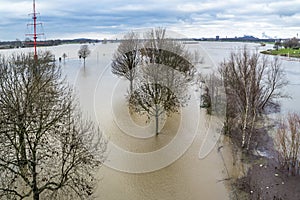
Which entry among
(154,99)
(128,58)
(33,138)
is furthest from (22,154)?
(128,58)

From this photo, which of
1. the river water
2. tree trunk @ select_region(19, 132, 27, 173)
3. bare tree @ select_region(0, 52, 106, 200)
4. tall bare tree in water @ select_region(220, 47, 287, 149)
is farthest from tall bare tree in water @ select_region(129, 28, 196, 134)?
tree trunk @ select_region(19, 132, 27, 173)

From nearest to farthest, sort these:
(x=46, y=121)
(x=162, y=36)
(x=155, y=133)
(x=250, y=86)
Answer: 1. (x=46, y=121)
2. (x=250, y=86)
3. (x=155, y=133)
4. (x=162, y=36)

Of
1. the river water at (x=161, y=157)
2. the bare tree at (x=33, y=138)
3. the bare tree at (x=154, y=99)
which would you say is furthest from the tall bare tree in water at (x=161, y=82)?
the bare tree at (x=33, y=138)

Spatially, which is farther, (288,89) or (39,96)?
(288,89)

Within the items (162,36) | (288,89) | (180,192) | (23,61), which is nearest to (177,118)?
(162,36)

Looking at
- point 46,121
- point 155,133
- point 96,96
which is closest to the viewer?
point 46,121

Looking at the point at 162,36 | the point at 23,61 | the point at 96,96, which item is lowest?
the point at 96,96

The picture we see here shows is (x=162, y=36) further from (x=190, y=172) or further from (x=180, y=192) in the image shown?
(x=180, y=192)

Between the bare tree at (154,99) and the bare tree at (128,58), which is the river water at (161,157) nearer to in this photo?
the bare tree at (154,99)

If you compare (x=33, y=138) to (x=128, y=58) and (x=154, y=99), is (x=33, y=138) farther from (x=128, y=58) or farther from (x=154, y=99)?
(x=128, y=58)
